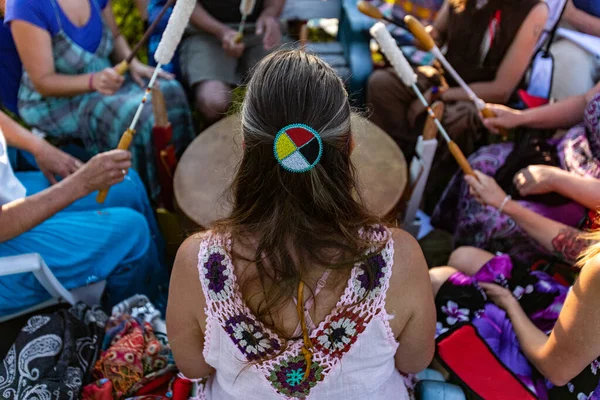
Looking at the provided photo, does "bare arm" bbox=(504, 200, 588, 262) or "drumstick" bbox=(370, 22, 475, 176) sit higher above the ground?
"drumstick" bbox=(370, 22, 475, 176)

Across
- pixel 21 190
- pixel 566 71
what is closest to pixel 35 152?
pixel 21 190

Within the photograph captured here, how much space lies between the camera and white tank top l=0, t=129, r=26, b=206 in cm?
171

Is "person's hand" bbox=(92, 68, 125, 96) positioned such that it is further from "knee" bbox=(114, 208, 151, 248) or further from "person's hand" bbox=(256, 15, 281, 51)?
"person's hand" bbox=(256, 15, 281, 51)

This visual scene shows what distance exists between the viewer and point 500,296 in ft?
5.55

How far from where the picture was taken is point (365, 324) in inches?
46.6

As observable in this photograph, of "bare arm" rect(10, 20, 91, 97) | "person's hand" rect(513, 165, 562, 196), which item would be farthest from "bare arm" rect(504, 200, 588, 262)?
"bare arm" rect(10, 20, 91, 97)

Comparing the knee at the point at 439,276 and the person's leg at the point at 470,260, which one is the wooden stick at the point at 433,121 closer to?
the person's leg at the point at 470,260

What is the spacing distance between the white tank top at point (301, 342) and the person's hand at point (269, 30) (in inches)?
81.1

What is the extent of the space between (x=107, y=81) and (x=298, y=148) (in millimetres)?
1620

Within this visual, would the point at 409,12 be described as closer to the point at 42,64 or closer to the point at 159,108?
the point at 159,108

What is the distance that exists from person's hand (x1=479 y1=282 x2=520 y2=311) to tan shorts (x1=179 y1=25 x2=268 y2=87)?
6.11 feet

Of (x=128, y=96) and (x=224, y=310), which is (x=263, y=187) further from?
(x=128, y=96)

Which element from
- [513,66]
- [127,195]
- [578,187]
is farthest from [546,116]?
[127,195]

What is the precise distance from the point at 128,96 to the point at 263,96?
1.76m
